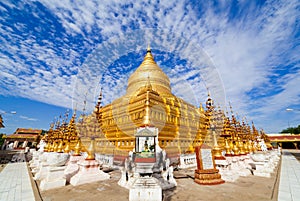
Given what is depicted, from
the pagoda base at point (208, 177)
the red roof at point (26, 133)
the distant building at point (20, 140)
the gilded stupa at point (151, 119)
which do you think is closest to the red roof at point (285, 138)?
the gilded stupa at point (151, 119)

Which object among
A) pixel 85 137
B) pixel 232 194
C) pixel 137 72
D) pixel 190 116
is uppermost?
pixel 137 72

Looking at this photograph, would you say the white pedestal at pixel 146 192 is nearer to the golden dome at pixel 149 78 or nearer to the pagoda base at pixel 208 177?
the pagoda base at pixel 208 177

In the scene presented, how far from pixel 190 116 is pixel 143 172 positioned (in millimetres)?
15451

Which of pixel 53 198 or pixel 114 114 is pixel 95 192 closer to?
pixel 53 198

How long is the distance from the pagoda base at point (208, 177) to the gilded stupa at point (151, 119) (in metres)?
5.39

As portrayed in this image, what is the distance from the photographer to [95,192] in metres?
5.59

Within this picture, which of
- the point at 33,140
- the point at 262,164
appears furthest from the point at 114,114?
the point at 33,140

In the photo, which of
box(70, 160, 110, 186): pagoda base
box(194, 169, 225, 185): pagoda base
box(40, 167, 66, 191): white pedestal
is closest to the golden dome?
box(70, 160, 110, 186): pagoda base

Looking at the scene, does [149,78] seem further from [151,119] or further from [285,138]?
[285,138]

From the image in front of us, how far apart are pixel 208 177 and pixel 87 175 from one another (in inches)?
225

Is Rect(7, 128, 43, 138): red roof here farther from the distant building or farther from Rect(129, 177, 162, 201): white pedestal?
Rect(129, 177, 162, 201): white pedestal

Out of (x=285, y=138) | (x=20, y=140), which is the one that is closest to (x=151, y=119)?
(x=285, y=138)

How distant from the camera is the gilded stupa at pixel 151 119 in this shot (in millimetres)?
13969

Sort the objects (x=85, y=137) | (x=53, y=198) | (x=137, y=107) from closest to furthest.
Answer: (x=53, y=198) → (x=137, y=107) → (x=85, y=137)
